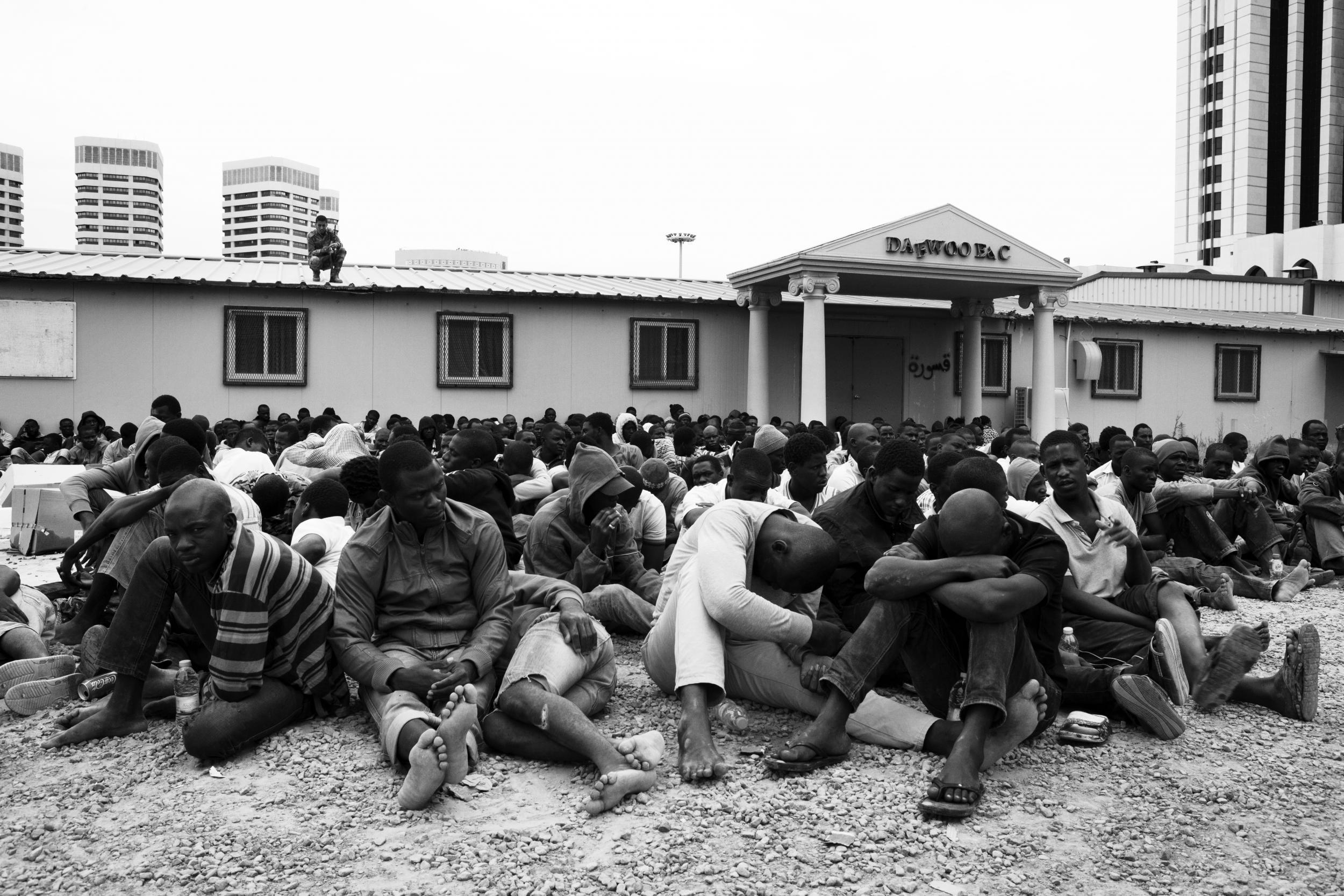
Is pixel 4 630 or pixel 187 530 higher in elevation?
pixel 187 530

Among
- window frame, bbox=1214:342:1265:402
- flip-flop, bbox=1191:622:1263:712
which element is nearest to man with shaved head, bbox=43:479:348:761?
flip-flop, bbox=1191:622:1263:712

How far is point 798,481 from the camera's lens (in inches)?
219

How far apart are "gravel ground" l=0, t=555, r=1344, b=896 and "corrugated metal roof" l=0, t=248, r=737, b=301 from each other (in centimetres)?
1322

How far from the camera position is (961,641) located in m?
4.04

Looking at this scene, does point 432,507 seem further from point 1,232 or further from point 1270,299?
point 1,232

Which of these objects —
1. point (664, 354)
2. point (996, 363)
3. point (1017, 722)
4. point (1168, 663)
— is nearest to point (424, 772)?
point (1017, 722)

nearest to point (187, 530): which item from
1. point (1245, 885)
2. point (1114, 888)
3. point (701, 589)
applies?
point (701, 589)

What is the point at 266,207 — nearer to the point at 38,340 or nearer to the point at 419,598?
the point at 38,340

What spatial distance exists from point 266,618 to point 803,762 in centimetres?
208

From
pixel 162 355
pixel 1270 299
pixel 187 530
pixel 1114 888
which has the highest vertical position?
pixel 1270 299

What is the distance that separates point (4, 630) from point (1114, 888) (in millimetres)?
4909

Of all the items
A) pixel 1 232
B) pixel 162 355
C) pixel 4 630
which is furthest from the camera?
pixel 1 232

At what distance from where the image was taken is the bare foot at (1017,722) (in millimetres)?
3904

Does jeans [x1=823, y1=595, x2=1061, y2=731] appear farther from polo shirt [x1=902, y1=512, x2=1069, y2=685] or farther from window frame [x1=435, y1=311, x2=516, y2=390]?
window frame [x1=435, y1=311, x2=516, y2=390]
